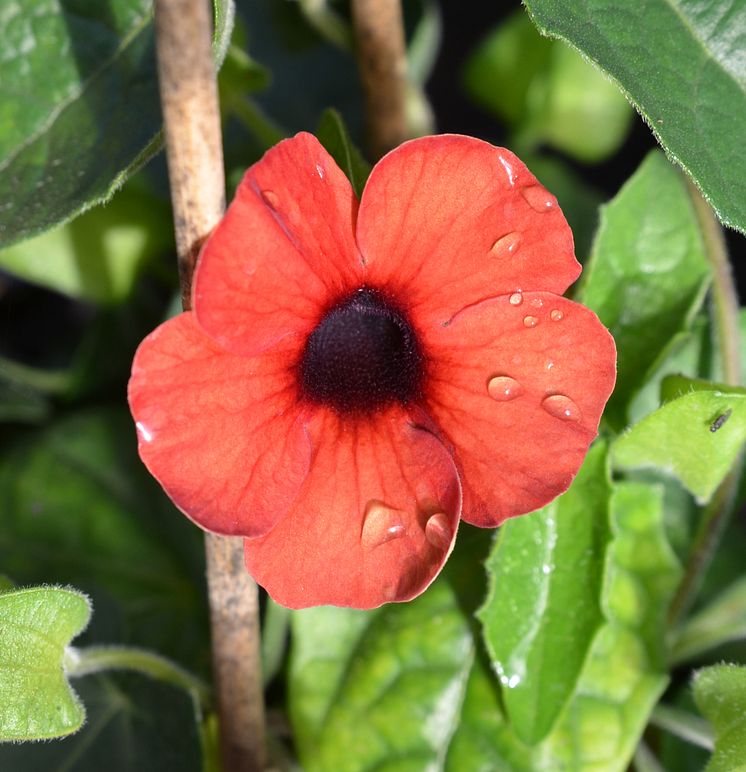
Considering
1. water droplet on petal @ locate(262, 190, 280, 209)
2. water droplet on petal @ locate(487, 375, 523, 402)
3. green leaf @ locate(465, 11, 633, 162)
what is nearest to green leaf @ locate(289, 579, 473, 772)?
water droplet on petal @ locate(487, 375, 523, 402)

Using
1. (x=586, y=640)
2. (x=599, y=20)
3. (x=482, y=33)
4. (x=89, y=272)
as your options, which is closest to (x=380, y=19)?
(x=599, y=20)

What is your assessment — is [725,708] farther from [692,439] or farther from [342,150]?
[342,150]

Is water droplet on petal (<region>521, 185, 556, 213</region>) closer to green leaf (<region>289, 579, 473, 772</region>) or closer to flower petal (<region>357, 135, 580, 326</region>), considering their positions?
flower petal (<region>357, 135, 580, 326</region>)

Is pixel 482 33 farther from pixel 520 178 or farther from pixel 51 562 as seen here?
pixel 520 178

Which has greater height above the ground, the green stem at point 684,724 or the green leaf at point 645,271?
the green leaf at point 645,271

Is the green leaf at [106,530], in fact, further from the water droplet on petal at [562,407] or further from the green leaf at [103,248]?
the water droplet on petal at [562,407]

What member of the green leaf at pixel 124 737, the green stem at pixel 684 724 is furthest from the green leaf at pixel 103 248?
the green stem at pixel 684 724

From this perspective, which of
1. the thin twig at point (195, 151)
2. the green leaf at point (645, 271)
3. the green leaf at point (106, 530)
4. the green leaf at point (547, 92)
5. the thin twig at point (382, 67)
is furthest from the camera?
the green leaf at point (547, 92)
